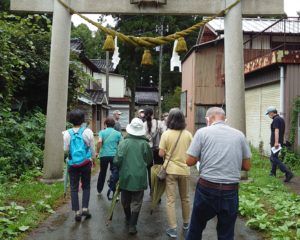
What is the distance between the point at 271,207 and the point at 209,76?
16261mm

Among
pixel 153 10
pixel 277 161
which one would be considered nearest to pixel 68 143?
pixel 153 10

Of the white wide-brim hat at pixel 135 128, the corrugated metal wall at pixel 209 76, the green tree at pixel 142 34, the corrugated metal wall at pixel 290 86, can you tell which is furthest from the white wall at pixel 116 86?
the white wide-brim hat at pixel 135 128

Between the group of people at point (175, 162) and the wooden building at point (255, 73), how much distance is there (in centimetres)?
349

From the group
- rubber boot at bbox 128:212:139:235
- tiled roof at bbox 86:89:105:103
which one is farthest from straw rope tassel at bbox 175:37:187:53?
tiled roof at bbox 86:89:105:103

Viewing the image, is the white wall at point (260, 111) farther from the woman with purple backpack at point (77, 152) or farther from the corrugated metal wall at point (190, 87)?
the woman with purple backpack at point (77, 152)

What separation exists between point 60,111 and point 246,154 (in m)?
6.17

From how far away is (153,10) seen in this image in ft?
33.8

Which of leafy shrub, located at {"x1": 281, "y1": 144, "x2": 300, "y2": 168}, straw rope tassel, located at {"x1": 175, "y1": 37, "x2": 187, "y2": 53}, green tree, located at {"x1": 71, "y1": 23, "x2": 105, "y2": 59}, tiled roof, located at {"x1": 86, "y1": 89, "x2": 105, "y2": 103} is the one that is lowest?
leafy shrub, located at {"x1": 281, "y1": 144, "x2": 300, "y2": 168}

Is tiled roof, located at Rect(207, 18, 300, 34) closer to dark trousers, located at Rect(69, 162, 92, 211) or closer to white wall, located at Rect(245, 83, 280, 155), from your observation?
white wall, located at Rect(245, 83, 280, 155)

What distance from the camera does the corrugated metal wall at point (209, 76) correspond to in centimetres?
2333

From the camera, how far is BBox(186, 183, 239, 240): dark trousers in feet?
15.5

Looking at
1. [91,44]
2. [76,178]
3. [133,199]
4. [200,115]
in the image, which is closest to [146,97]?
[91,44]

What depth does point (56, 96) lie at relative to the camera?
1002 cm

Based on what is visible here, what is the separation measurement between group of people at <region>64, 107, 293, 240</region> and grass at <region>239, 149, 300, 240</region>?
1.01 meters
